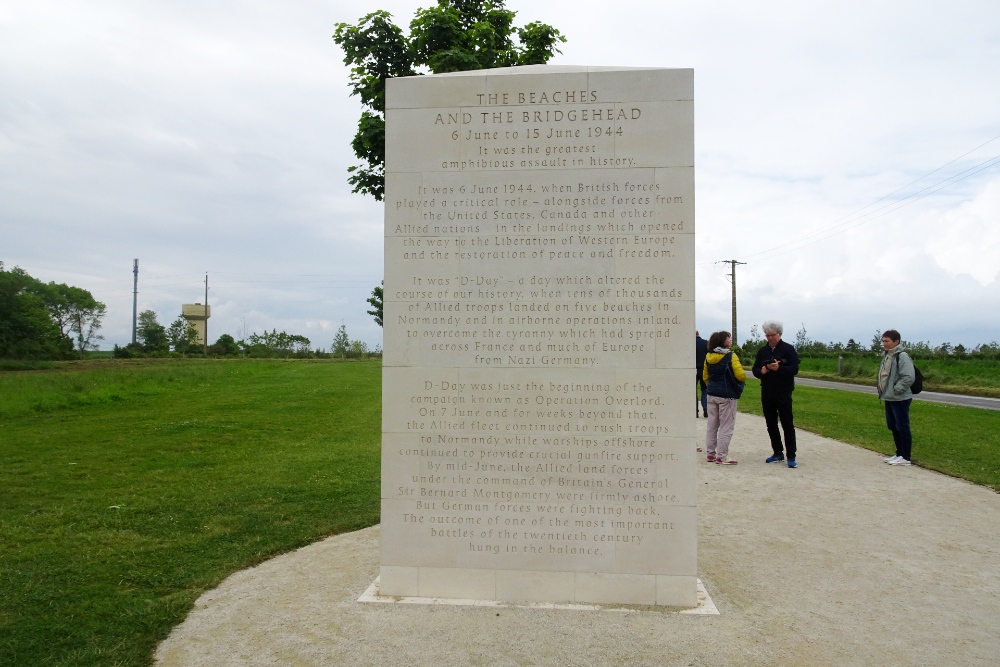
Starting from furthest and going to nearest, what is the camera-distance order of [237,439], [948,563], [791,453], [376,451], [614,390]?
[237,439] < [376,451] < [791,453] < [948,563] < [614,390]

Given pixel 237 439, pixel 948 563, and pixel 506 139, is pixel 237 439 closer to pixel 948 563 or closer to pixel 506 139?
pixel 506 139

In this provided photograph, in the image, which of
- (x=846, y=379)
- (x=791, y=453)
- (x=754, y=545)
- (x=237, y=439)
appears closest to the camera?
(x=754, y=545)

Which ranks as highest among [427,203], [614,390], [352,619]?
[427,203]

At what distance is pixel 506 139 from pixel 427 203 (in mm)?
752

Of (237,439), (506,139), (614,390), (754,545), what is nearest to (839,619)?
(754,545)

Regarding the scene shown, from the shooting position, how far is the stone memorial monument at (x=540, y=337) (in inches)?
191

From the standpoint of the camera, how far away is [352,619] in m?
4.54

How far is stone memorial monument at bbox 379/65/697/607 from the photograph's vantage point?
4.86 meters

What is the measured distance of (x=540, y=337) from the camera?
16.2 feet

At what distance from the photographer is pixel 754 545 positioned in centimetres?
618

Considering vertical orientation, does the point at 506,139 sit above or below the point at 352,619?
above

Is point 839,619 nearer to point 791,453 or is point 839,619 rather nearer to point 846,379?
point 791,453

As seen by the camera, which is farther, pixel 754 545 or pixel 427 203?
pixel 754 545

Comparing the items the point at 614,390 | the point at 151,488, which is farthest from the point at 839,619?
the point at 151,488
